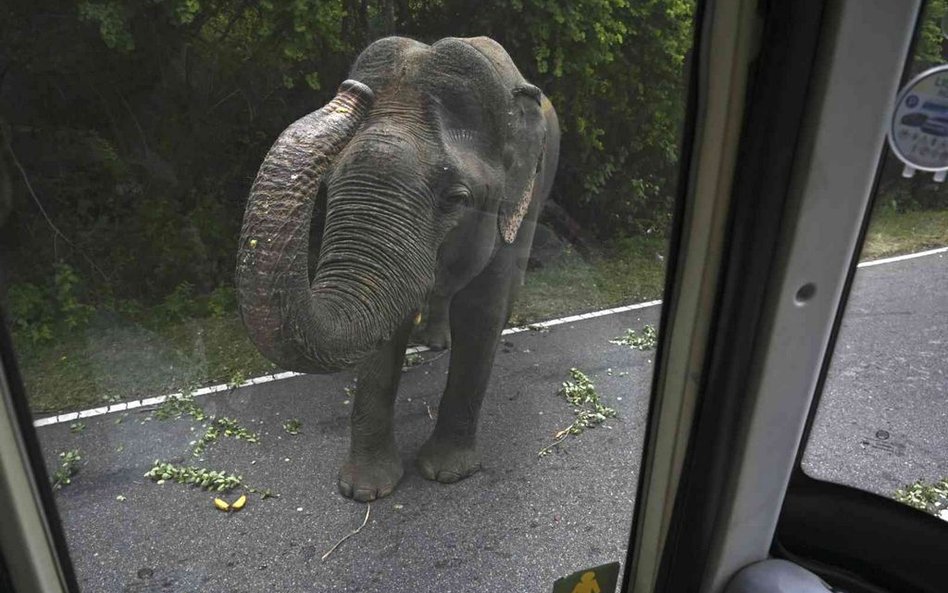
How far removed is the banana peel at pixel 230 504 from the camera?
6.01ft

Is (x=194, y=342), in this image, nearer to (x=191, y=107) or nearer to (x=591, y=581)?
Result: (x=191, y=107)

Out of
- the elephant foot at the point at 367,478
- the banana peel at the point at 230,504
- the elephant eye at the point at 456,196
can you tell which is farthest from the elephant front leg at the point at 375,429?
the elephant eye at the point at 456,196

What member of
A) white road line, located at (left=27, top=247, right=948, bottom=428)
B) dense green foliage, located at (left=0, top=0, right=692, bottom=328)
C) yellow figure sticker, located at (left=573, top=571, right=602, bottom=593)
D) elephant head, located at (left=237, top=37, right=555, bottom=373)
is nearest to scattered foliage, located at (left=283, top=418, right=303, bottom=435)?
white road line, located at (left=27, top=247, right=948, bottom=428)

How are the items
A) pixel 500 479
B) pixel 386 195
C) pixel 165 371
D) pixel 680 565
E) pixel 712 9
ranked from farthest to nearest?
pixel 500 479, pixel 386 195, pixel 165 371, pixel 680 565, pixel 712 9

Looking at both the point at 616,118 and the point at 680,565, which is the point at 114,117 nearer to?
the point at 616,118

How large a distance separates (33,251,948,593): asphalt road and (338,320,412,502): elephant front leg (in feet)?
0.12

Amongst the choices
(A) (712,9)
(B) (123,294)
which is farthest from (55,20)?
(A) (712,9)

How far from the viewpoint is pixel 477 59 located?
68.1 inches

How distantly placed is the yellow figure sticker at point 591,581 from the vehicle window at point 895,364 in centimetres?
46

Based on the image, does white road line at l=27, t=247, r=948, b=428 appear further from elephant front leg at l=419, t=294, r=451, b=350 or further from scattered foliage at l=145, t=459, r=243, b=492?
scattered foliage at l=145, t=459, r=243, b=492

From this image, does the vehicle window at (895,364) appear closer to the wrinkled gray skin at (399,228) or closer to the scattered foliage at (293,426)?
the wrinkled gray skin at (399,228)

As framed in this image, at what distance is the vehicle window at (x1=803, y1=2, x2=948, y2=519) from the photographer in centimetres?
114

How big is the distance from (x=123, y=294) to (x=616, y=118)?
1.14 meters

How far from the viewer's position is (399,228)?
1932 mm
